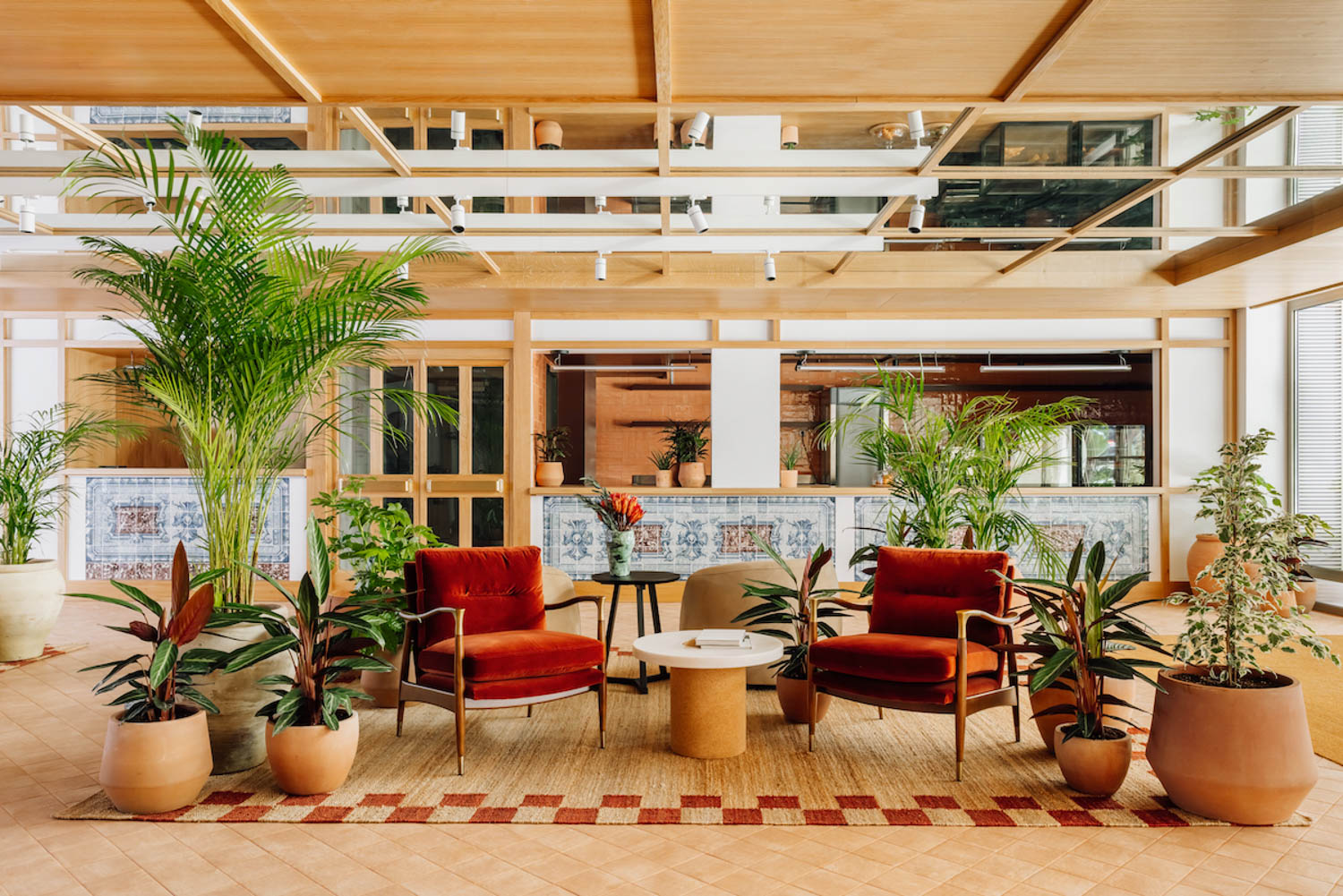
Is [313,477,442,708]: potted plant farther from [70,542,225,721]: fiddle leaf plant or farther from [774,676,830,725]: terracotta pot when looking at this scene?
[774,676,830,725]: terracotta pot

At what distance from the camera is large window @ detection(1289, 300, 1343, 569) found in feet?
26.4

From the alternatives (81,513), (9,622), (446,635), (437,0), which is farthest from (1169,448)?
(81,513)

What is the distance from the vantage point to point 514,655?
3.88m

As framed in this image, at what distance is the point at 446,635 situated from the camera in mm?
4230

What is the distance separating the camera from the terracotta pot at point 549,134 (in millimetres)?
6625

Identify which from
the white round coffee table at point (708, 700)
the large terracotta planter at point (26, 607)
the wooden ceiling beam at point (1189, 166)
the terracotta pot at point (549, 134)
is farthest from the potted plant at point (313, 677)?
the wooden ceiling beam at point (1189, 166)

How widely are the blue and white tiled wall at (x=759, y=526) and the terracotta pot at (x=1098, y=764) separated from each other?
15.9ft

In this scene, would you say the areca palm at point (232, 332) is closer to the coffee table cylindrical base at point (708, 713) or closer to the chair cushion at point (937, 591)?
the coffee table cylindrical base at point (708, 713)

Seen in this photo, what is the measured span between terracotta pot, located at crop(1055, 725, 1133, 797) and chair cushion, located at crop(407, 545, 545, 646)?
2.49 meters

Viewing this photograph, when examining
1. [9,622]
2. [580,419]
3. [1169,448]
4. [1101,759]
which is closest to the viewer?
[1101,759]

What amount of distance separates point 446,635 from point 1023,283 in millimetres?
5569

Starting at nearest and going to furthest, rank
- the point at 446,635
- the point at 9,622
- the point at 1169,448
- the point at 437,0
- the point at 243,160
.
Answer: the point at 437,0, the point at 243,160, the point at 446,635, the point at 9,622, the point at 1169,448

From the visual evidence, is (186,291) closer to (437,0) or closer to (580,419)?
(437,0)

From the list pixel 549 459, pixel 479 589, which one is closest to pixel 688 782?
pixel 479 589
